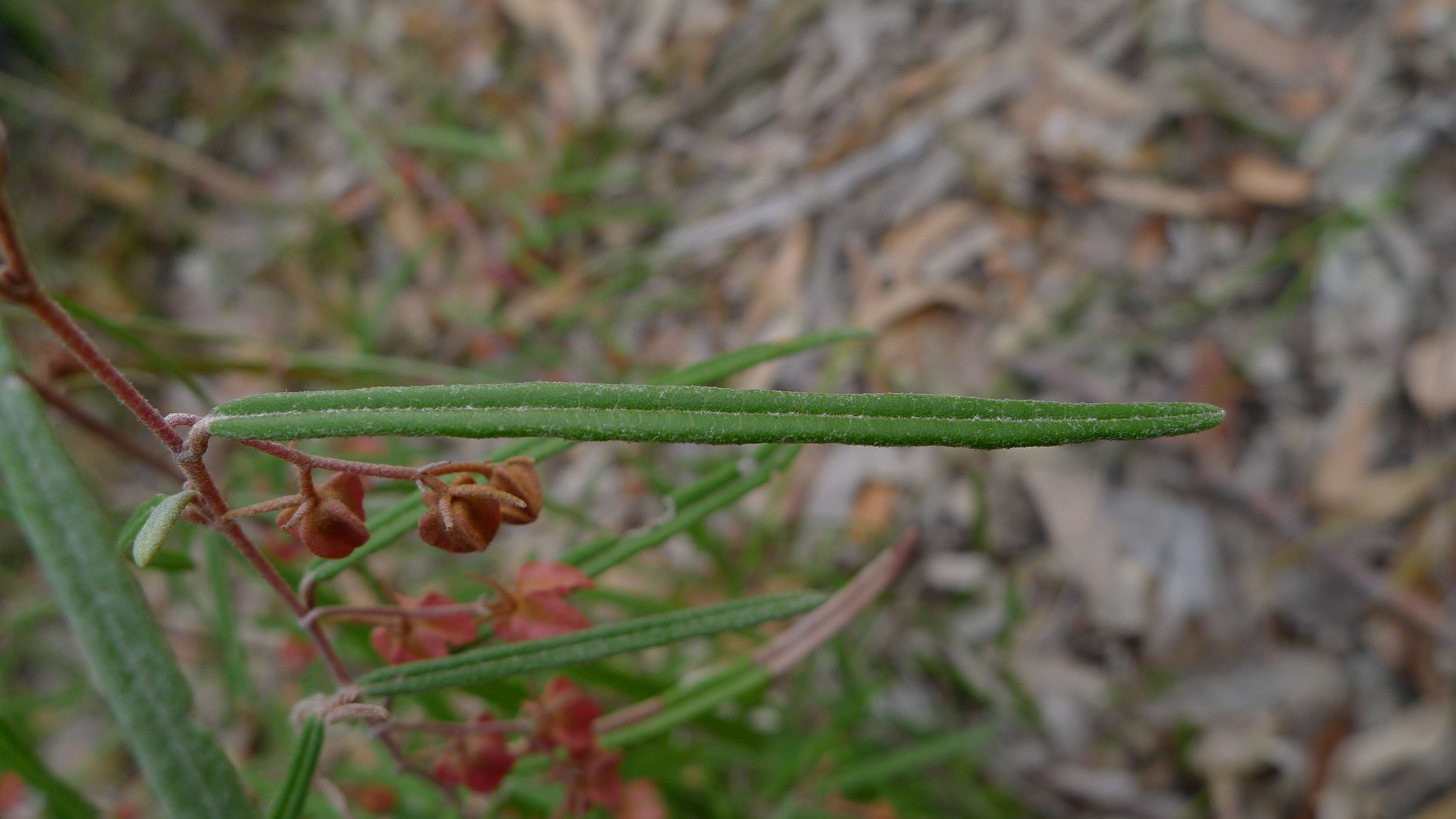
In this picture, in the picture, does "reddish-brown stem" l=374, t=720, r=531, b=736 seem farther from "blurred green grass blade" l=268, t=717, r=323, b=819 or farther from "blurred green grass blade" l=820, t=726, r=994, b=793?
"blurred green grass blade" l=820, t=726, r=994, b=793

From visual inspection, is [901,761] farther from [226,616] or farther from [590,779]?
[226,616]

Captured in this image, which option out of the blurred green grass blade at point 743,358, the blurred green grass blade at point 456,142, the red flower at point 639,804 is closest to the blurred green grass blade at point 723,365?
the blurred green grass blade at point 743,358

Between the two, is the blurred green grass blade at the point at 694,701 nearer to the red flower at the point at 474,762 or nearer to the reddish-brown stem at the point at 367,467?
the red flower at the point at 474,762

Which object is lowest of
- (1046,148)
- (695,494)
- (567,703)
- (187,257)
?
(567,703)

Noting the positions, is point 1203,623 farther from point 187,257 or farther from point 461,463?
Answer: point 187,257

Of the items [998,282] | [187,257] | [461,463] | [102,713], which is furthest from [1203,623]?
[187,257]
